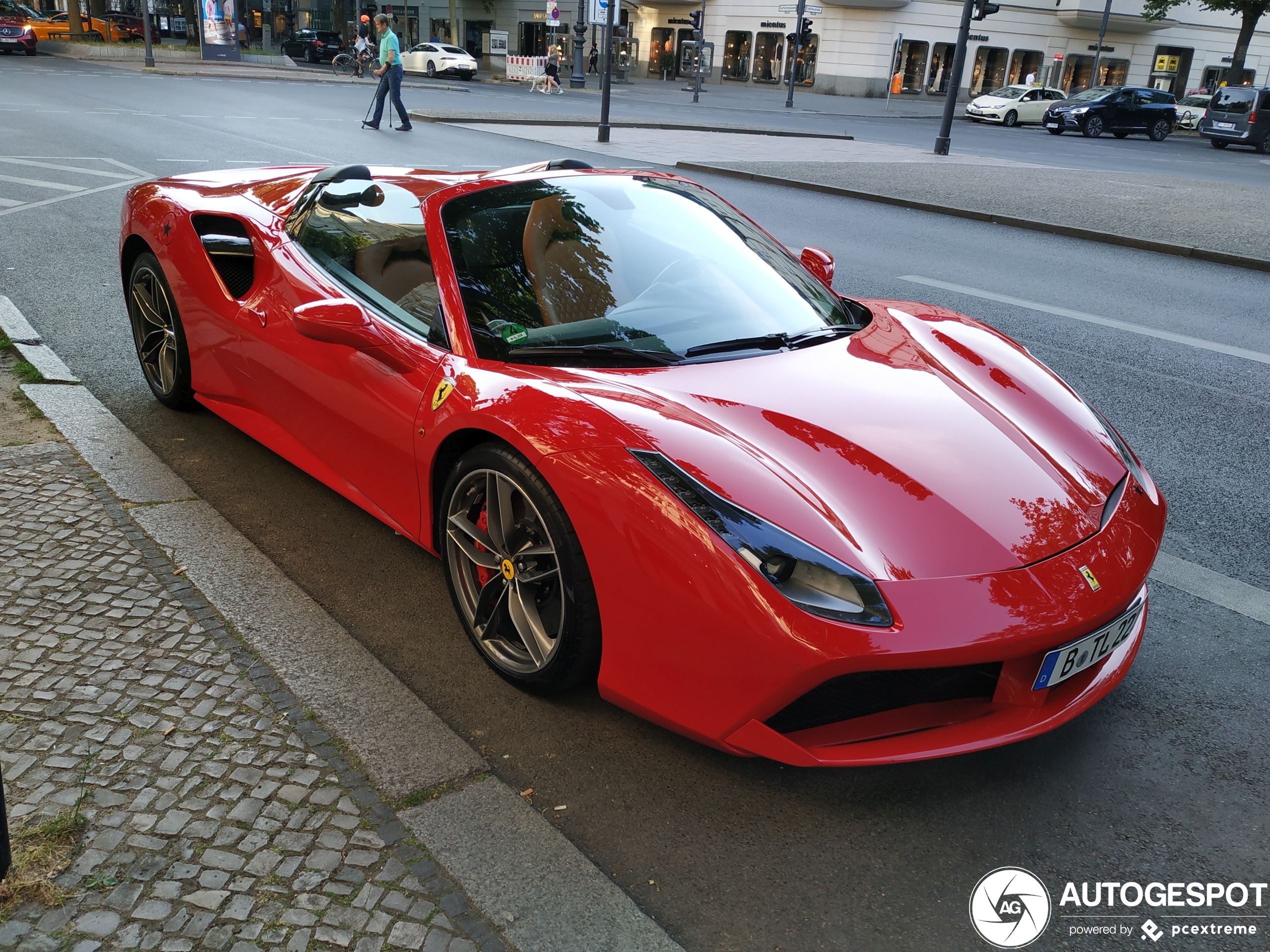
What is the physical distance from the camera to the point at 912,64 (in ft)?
169

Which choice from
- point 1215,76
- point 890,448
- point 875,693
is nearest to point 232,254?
point 890,448

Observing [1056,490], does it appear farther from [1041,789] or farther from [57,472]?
[57,472]

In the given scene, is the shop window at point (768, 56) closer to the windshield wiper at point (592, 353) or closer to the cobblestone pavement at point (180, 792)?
the windshield wiper at point (592, 353)

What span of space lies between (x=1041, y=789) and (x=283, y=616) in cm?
221

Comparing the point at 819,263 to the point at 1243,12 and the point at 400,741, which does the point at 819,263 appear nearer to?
the point at 400,741

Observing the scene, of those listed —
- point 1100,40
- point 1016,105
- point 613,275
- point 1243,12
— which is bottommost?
point 1016,105

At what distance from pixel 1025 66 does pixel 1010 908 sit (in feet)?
198

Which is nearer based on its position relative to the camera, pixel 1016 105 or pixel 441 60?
pixel 1016 105

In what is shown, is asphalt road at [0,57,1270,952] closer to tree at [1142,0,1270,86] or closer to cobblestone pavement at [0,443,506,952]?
cobblestone pavement at [0,443,506,952]

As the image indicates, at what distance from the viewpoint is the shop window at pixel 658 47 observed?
57.2m

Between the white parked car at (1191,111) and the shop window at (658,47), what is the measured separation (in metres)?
26.0

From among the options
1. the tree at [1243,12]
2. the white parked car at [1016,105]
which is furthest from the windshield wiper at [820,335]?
the tree at [1243,12]

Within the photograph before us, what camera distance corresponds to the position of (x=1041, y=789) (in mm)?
2547

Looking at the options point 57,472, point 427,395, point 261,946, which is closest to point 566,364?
point 427,395
